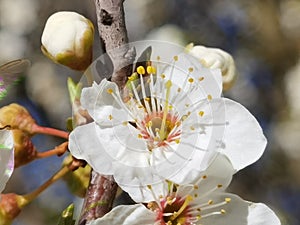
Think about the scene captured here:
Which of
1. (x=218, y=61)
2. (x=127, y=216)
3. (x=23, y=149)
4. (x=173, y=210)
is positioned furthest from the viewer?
(x=218, y=61)

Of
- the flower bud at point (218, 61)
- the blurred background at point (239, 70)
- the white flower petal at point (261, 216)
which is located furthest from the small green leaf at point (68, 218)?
the blurred background at point (239, 70)

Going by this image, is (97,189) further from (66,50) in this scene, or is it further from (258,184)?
(258,184)

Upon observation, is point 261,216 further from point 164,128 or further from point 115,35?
point 115,35

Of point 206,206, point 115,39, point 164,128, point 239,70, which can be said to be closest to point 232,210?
point 206,206

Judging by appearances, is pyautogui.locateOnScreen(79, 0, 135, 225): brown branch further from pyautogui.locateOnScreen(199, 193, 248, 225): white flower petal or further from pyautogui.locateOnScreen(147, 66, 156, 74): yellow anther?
pyautogui.locateOnScreen(199, 193, 248, 225): white flower petal

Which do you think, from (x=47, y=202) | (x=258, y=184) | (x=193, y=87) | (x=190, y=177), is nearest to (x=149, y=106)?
(x=193, y=87)

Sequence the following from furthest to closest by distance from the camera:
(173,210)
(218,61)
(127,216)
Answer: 1. (218,61)
2. (173,210)
3. (127,216)

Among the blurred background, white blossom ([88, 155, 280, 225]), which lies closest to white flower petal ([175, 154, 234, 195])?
white blossom ([88, 155, 280, 225])
